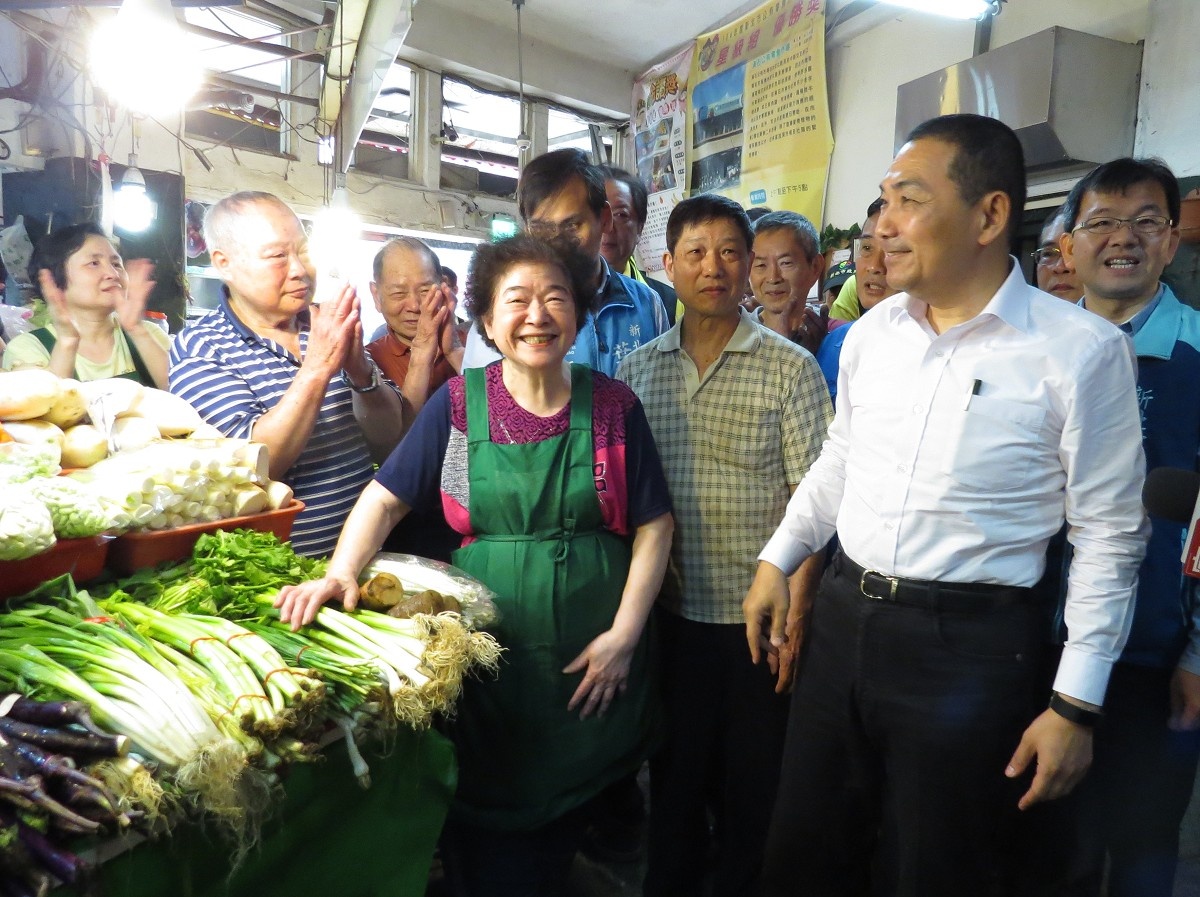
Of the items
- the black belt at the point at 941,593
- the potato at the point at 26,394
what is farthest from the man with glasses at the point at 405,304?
the black belt at the point at 941,593

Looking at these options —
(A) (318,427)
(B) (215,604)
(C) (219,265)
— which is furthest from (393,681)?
(C) (219,265)

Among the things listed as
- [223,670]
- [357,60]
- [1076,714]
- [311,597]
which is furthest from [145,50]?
[1076,714]

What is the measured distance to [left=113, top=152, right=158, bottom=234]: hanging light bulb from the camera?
197 inches

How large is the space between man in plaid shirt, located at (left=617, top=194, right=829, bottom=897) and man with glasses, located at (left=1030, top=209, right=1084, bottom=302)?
46.6 inches

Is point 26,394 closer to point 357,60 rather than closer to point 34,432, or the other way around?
point 34,432

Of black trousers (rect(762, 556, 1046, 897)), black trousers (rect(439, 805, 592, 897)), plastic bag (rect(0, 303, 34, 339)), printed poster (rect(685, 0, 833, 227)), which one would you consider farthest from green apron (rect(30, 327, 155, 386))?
printed poster (rect(685, 0, 833, 227))

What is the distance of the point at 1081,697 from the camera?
146 cm

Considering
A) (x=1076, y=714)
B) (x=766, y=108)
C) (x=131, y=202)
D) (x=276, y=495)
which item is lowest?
(x=1076, y=714)

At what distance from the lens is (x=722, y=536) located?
2.16 m

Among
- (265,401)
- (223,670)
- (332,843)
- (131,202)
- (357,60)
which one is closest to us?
(223,670)

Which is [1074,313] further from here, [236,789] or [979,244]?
[236,789]

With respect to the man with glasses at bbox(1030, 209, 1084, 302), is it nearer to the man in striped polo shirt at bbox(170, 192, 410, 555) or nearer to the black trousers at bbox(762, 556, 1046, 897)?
the black trousers at bbox(762, 556, 1046, 897)

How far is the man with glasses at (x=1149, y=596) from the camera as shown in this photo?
5.99ft

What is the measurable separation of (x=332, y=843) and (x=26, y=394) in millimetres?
1109
